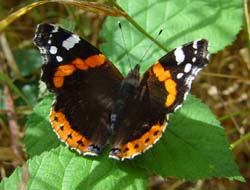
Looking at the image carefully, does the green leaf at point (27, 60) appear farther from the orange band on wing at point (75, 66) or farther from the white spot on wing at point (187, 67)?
the white spot on wing at point (187, 67)

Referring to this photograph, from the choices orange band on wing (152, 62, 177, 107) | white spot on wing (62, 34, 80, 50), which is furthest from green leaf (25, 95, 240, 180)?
white spot on wing (62, 34, 80, 50)

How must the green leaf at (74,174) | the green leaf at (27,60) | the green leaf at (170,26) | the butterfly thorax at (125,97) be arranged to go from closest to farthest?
the green leaf at (74,174)
the butterfly thorax at (125,97)
the green leaf at (170,26)
the green leaf at (27,60)

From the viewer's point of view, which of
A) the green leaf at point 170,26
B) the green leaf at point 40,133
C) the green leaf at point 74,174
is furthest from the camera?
the green leaf at point 170,26

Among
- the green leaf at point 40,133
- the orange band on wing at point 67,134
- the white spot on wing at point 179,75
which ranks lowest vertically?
the green leaf at point 40,133

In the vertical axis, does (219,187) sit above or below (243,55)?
below

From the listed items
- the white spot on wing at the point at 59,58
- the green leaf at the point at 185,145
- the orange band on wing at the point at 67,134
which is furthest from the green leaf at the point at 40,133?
the white spot on wing at the point at 59,58

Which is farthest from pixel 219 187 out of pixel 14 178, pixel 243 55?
pixel 14 178

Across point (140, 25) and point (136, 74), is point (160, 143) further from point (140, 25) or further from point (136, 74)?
point (140, 25)
